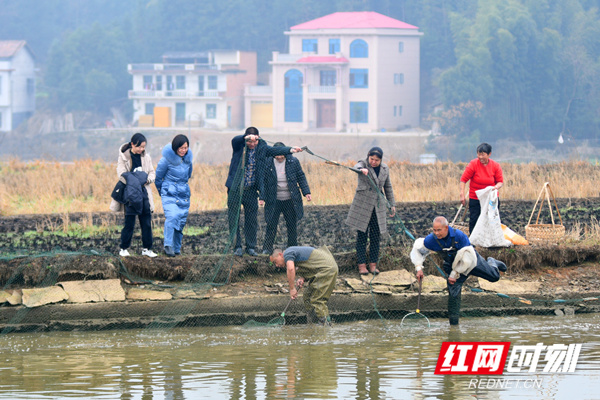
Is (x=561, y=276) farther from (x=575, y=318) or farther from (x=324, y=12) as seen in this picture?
(x=324, y=12)

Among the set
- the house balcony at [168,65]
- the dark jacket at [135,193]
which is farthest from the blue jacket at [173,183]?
the house balcony at [168,65]

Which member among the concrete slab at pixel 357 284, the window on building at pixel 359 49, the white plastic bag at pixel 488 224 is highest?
the window on building at pixel 359 49

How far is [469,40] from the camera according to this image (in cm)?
6575

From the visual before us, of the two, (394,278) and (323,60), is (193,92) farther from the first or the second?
(394,278)

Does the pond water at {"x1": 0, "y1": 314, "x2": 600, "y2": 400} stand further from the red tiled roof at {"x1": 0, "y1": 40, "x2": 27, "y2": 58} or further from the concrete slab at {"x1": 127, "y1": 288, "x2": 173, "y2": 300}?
the red tiled roof at {"x1": 0, "y1": 40, "x2": 27, "y2": 58}

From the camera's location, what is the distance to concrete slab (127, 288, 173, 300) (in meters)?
10.2

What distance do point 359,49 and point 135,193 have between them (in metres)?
60.2

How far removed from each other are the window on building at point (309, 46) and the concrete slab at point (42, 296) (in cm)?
6215

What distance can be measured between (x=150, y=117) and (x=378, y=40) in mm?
21080

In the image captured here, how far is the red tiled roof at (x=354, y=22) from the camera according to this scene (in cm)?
6931

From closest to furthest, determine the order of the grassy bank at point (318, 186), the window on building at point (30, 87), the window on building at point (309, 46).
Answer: the grassy bank at point (318, 186) < the window on building at point (309, 46) < the window on building at point (30, 87)

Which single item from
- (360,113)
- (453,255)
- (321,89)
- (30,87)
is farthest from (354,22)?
(453,255)

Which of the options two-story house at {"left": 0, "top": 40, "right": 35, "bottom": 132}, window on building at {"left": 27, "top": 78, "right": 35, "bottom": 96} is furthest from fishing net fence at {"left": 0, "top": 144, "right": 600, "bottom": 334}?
window on building at {"left": 27, "top": 78, "right": 35, "bottom": 96}

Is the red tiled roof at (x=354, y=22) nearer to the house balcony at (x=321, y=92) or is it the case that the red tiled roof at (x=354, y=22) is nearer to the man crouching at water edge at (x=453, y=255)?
the house balcony at (x=321, y=92)
